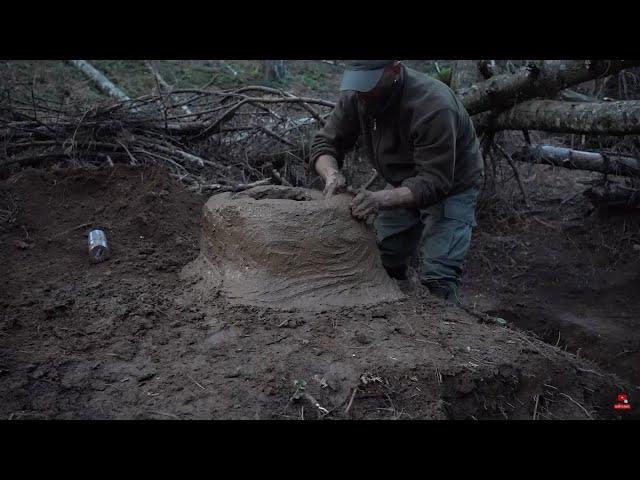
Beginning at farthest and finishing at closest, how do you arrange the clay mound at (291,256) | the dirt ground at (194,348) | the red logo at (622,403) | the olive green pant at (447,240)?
the olive green pant at (447,240) < the clay mound at (291,256) < the red logo at (622,403) < the dirt ground at (194,348)

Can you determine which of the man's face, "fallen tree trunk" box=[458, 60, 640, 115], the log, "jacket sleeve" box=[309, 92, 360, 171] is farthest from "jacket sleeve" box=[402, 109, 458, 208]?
the log

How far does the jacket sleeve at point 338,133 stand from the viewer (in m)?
3.89

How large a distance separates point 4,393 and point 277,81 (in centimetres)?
934

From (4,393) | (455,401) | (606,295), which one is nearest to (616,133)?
(606,295)

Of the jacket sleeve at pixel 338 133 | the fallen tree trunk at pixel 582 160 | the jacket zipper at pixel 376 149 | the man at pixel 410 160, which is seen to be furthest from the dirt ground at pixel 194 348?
the fallen tree trunk at pixel 582 160

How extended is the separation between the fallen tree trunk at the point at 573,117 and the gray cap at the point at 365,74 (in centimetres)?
→ 198

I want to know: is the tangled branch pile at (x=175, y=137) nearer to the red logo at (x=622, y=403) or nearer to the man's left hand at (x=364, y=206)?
the man's left hand at (x=364, y=206)

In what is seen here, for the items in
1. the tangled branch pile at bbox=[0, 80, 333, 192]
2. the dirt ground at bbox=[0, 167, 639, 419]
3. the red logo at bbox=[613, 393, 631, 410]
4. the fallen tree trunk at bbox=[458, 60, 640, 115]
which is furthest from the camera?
the tangled branch pile at bbox=[0, 80, 333, 192]

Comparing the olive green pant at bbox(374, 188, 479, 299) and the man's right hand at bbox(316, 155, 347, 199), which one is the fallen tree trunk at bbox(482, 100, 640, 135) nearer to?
the olive green pant at bbox(374, 188, 479, 299)

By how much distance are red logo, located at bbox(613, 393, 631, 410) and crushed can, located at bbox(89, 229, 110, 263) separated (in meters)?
3.07

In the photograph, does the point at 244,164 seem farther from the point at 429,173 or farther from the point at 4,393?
the point at 4,393

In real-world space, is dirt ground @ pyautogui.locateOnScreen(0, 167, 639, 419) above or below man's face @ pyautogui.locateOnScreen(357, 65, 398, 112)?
below

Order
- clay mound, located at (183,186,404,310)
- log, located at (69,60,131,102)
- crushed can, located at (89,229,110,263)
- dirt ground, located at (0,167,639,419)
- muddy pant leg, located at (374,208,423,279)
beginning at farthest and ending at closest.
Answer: log, located at (69,60,131,102) < muddy pant leg, located at (374,208,423,279) < crushed can, located at (89,229,110,263) < clay mound, located at (183,186,404,310) < dirt ground, located at (0,167,639,419)

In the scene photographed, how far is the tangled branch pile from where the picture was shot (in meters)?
4.96
